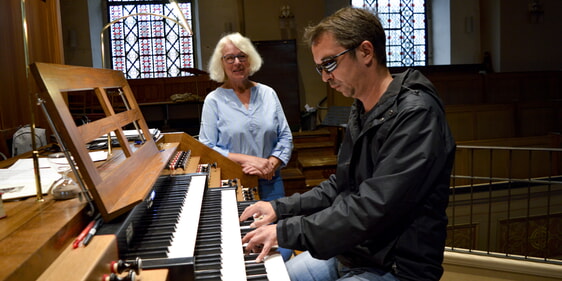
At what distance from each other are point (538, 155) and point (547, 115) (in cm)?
148

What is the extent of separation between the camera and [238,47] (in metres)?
2.73

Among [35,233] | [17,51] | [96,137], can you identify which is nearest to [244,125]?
[96,137]

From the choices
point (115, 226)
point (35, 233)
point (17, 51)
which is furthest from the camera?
point (17, 51)

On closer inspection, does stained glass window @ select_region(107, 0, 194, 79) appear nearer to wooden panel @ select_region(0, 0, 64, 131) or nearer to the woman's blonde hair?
wooden panel @ select_region(0, 0, 64, 131)

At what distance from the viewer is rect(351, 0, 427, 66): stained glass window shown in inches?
424

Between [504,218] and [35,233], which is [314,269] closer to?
[35,233]

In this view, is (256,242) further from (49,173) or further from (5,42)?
(5,42)

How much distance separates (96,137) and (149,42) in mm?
9300

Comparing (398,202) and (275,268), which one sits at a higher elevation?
(398,202)

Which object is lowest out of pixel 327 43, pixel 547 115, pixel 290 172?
pixel 290 172

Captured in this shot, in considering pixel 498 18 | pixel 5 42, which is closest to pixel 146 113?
pixel 5 42

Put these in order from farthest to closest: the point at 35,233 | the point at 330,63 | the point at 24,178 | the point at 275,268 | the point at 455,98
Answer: the point at 455,98
the point at 24,178
the point at 330,63
the point at 275,268
the point at 35,233

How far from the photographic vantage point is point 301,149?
24.8 ft

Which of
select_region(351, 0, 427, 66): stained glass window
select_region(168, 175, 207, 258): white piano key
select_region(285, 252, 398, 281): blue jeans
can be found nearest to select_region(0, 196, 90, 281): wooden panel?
select_region(168, 175, 207, 258): white piano key
